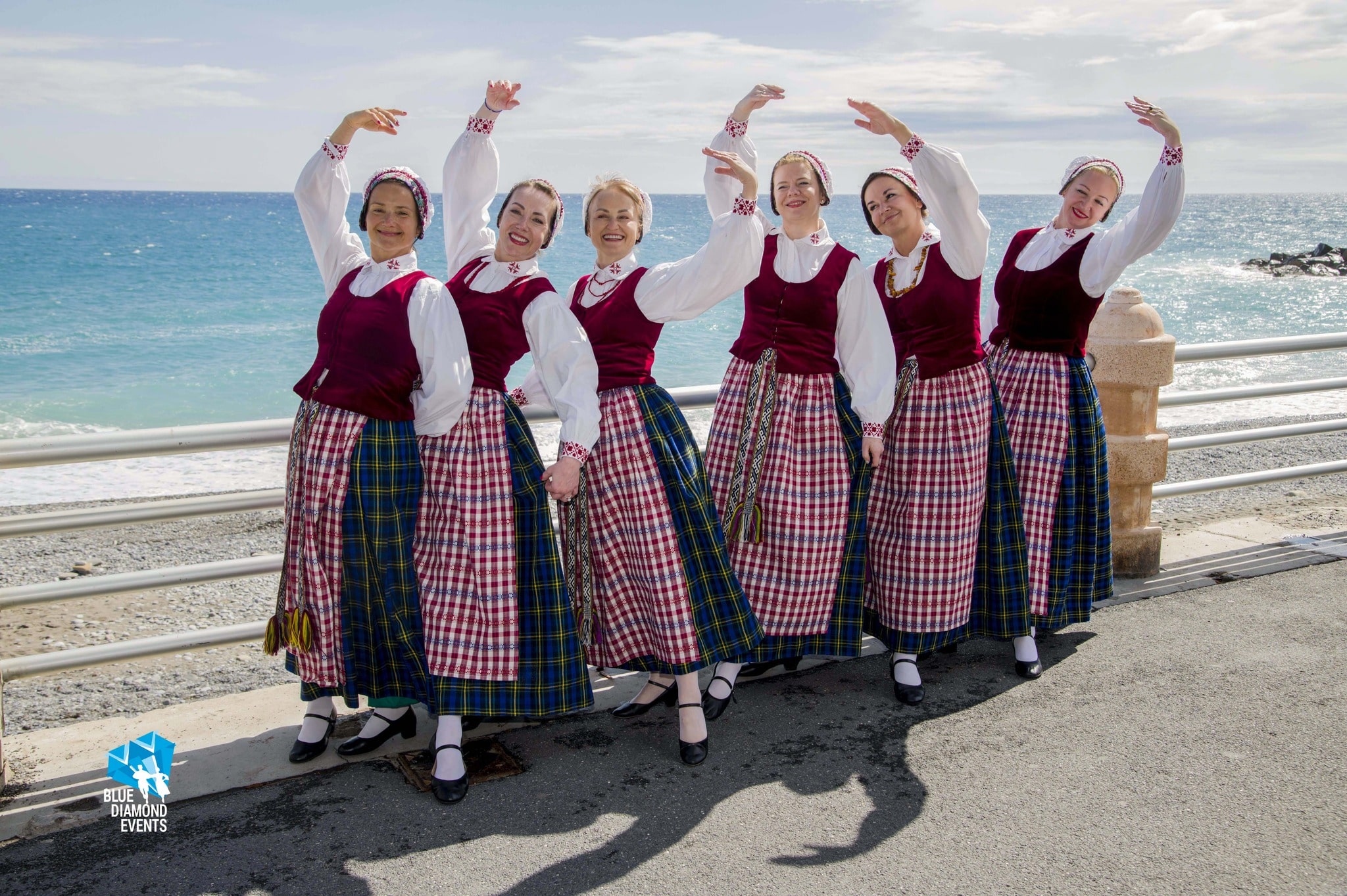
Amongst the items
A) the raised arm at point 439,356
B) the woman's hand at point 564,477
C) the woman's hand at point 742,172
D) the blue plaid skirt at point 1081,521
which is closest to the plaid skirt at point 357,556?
the raised arm at point 439,356

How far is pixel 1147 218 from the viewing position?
3.51 m

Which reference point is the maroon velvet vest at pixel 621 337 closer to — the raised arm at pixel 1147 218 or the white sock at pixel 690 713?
the white sock at pixel 690 713

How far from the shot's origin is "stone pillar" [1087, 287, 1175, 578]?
4.41 m

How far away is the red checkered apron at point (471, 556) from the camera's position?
2.89m

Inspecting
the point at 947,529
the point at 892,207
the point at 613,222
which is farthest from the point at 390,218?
the point at 947,529

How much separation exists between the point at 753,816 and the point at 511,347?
1.36 m

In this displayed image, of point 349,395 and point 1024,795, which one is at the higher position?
point 349,395

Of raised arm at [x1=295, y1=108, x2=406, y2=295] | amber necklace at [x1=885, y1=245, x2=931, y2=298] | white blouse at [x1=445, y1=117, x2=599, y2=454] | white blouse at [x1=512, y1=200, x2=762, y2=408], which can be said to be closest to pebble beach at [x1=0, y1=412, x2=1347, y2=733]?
raised arm at [x1=295, y1=108, x2=406, y2=295]

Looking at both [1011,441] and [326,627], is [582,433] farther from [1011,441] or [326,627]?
[1011,441]

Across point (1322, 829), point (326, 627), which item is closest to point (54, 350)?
point (326, 627)

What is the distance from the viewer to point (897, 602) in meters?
3.57

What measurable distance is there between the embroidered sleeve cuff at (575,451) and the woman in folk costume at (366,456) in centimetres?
29

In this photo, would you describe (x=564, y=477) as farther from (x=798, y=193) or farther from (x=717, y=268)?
(x=798, y=193)

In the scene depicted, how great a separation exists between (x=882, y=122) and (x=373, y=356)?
1.68 meters
